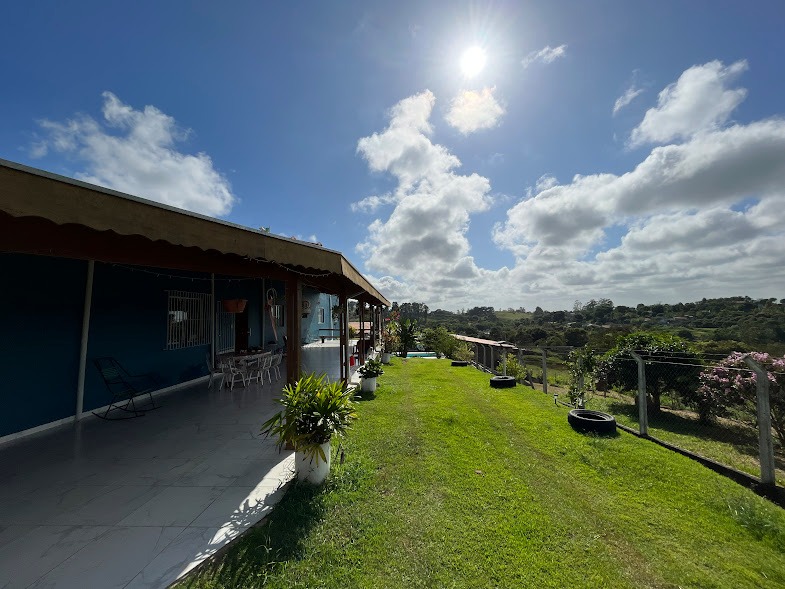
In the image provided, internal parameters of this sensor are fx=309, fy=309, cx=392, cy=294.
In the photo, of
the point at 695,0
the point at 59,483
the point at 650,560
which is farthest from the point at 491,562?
the point at 695,0

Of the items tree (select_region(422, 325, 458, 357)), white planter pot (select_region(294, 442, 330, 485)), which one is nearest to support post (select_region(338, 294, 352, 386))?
white planter pot (select_region(294, 442, 330, 485))

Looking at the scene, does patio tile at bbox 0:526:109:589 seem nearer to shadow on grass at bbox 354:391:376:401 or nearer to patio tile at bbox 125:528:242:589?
patio tile at bbox 125:528:242:589

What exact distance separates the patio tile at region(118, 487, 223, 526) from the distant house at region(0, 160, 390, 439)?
1488 mm

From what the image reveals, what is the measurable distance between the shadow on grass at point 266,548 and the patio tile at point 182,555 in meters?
0.09

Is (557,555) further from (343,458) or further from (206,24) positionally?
(206,24)

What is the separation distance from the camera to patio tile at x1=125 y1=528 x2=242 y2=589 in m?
1.94

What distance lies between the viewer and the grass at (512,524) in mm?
2043

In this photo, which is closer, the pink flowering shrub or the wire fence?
the wire fence

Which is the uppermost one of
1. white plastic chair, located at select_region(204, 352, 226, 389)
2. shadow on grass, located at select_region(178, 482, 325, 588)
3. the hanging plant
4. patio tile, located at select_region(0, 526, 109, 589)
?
the hanging plant

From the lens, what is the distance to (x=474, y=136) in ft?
29.1

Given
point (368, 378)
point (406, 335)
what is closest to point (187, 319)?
point (368, 378)

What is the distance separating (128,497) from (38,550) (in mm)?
682

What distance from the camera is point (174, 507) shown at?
2.72 m

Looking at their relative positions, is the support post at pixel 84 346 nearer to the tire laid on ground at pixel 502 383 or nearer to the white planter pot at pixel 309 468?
the white planter pot at pixel 309 468
